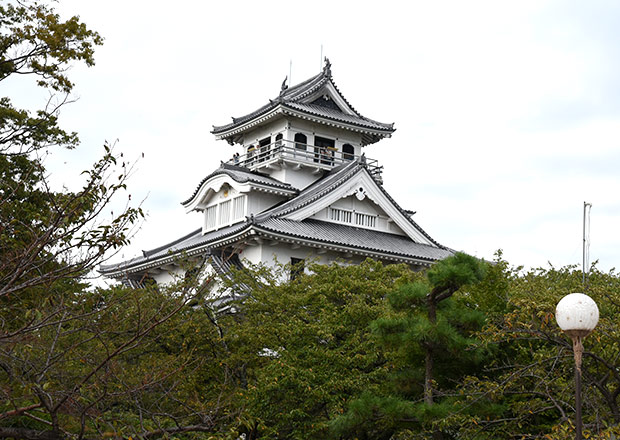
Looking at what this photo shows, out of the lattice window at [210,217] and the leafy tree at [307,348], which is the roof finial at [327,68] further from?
the leafy tree at [307,348]

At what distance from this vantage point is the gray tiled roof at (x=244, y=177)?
91.0ft

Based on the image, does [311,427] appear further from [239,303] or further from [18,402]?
[18,402]

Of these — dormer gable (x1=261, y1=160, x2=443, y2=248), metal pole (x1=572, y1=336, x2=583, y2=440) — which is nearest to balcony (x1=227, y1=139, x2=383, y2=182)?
dormer gable (x1=261, y1=160, x2=443, y2=248)

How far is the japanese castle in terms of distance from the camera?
1005 inches

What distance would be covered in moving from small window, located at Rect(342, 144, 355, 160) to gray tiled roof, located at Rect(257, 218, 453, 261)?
5258mm

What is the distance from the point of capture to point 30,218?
13797mm

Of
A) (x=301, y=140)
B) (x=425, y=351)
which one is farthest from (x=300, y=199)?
(x=425, y=351)

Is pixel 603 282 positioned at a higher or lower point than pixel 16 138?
lower

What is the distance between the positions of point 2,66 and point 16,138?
194 centimetres

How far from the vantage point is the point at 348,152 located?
108 ft

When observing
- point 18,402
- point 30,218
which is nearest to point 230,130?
point 30,218

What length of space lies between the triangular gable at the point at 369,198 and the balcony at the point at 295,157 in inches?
65.2

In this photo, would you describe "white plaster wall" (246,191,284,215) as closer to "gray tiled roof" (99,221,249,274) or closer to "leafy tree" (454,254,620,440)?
"gray tiled roof" (99,221,249,274)

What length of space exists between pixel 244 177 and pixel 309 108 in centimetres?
536
